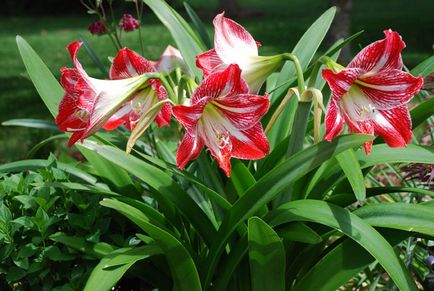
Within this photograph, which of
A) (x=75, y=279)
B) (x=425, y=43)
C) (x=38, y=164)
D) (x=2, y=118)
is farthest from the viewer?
(x=425, y=43)

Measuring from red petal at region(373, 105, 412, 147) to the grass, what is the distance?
3024 mm

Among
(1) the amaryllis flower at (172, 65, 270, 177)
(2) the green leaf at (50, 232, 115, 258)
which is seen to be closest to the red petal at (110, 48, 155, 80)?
(1) the amaryllis flower at (172, 65, 270, 177)

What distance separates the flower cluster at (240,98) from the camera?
6.94 ft

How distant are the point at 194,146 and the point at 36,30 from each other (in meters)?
15.1

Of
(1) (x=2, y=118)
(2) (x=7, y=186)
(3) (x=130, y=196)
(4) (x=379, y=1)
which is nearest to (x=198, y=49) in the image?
(3) (x=130, y=196)

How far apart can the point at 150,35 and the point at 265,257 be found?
12.6 metres

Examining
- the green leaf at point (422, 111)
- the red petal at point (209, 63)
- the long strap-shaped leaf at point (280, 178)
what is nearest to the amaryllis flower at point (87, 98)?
the red petal at point (209, 63)

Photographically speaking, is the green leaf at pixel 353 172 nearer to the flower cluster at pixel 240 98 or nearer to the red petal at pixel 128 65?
the flower cluster at pixel 240 98

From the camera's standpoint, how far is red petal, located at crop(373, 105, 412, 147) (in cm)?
223

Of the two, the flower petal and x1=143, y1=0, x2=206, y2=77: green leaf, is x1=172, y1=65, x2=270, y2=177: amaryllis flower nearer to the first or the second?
the flower petal

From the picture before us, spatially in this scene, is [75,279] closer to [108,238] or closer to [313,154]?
[108,238]

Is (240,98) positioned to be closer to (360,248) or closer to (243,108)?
(243,108)

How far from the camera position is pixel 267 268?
2.31 meters

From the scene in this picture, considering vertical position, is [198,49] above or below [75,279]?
above
